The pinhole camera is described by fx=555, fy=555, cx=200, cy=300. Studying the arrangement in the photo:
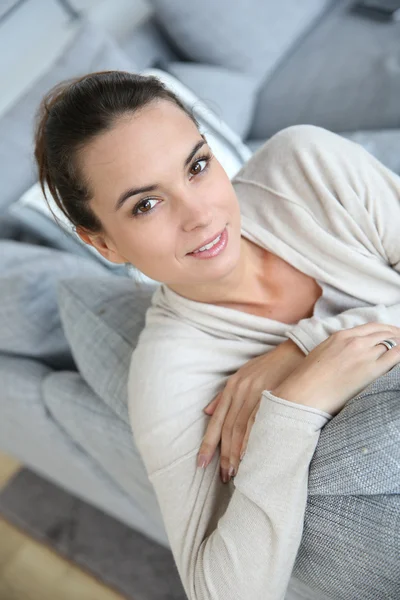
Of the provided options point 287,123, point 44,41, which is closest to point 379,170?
point 287,123

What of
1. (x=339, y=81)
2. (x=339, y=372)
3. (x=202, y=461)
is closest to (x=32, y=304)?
(x=202, y=461)

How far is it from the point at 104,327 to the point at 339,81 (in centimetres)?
134

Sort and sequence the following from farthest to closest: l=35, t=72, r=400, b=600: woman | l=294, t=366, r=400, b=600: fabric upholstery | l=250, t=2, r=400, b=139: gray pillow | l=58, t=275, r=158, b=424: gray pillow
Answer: l=250, t=2, r=400, b=139: gray pillow → l=58, t=275, r=158, b=424: gray pillow → l=35, t=72, r=400, b=600: woman → l=294, t=366, r=400, b=600: fabric upholstery

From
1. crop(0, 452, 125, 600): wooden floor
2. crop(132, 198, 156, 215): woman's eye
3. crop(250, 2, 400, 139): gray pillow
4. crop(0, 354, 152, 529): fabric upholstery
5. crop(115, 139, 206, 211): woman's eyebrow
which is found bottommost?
crop(0, 452, 125, 600): wooden floor

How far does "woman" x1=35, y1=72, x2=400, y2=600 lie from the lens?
74 centimetres

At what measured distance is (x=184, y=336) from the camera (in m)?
0.95

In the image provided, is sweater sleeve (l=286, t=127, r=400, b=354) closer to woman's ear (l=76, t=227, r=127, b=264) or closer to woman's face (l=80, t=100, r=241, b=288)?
woman's face (l=80, t=100, r=241, b=288)

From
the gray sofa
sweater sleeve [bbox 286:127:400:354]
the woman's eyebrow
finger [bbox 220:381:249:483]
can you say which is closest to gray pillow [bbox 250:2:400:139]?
the gray sofa

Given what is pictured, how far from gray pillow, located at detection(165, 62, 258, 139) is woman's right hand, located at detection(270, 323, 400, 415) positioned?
1.26 metres

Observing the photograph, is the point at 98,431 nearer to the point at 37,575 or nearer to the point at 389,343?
the point at 389,343

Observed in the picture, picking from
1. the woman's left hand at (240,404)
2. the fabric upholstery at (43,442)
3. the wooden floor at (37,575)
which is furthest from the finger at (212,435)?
the wooden floor at (37,575)

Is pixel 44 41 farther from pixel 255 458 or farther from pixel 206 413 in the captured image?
pixel 255 458

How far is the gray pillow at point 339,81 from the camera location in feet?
5.96

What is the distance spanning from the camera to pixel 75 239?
1.50 m
